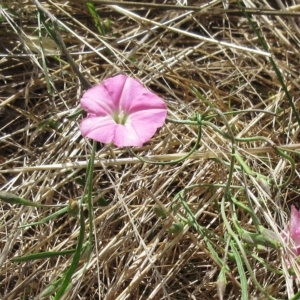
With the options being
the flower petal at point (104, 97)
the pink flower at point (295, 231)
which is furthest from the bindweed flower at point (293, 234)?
the flower petal at point (104, 97)

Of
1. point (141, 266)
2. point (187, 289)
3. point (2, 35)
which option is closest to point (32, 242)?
point (141, 266)

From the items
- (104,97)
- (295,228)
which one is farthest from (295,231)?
(104,97)

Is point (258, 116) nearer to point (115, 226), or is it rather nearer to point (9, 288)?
point (115, 226)

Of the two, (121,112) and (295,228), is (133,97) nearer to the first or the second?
(121,112)

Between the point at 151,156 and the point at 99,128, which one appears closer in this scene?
the point at 99,128

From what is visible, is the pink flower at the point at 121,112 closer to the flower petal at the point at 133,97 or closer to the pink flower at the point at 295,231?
the flower petal at the point at 133,97

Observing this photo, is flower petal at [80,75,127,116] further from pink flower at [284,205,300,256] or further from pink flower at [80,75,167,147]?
pink flower at [284,205,300,256]

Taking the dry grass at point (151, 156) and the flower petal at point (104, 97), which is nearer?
the flower petal at point (104, 97)

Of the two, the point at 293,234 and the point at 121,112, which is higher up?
the point at 121,112
